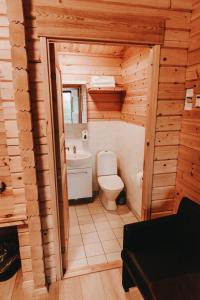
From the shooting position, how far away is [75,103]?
327 centimetres

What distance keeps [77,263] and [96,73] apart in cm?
269

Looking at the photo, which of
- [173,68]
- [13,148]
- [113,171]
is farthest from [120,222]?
[173,68]

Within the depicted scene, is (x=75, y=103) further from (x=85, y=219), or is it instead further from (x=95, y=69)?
(x=85, y=219)

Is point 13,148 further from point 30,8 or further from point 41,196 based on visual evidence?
point 30,8

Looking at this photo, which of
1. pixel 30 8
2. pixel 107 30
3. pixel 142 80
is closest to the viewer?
pixel 30 8

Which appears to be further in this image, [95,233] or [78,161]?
[78,161]

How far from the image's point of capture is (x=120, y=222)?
2.88 m

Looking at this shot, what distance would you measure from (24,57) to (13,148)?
69 centimetres

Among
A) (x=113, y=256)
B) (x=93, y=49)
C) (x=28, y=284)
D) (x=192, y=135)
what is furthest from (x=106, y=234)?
(x=93, y=49)

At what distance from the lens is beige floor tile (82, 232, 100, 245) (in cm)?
247

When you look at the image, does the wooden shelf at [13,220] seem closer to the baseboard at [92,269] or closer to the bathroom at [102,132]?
the baseboard at [92,269]

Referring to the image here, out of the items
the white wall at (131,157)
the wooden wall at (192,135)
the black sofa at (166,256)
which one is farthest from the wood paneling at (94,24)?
the black sofa at (166,256)

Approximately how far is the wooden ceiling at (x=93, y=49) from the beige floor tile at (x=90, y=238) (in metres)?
2.58

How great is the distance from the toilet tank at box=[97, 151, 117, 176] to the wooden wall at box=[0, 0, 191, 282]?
1.47 meters
